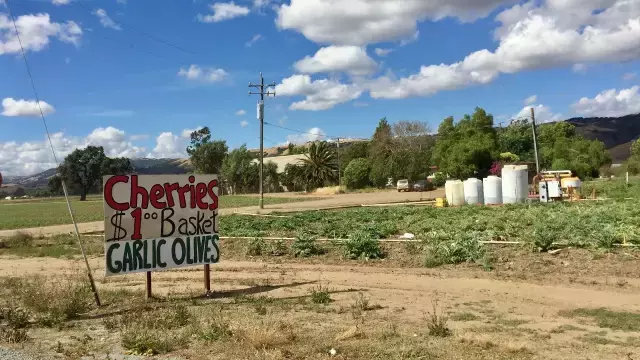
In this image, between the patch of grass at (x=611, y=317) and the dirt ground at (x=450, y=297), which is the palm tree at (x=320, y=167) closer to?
the dirt ground at (x=450, y=297)

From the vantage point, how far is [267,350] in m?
6.68

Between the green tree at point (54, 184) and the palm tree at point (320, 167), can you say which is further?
the green tree at point (54, 184)

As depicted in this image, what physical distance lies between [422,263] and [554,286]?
3604mm

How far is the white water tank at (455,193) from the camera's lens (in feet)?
113

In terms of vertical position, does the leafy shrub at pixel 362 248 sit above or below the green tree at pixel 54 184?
below

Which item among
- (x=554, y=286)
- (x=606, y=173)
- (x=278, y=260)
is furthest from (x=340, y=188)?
(x=554, y=286)

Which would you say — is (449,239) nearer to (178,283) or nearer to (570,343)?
(178,283)

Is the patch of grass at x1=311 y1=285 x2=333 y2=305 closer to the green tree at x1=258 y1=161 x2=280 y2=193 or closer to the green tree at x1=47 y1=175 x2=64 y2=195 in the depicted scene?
the green tree at x1=258 y1=161 x2=280 y2=193

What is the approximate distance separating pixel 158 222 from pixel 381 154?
77.8 meters

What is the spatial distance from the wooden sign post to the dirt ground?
3.78ft

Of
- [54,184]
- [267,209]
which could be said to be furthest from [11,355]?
Result: [54,184]

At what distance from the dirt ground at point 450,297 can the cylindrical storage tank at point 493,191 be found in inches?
793

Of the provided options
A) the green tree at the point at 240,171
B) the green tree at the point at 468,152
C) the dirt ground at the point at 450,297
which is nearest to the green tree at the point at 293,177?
the green tree at the point at 240,171

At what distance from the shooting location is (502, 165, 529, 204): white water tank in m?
32.7
